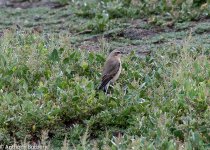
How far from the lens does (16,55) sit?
9.58 m

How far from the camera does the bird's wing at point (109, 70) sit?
8.73 m

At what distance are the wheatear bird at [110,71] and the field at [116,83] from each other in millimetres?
145

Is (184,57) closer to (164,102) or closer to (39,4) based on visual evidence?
(164,102)

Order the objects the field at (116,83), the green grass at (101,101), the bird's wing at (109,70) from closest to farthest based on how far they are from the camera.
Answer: the green grass at (101,101)
the field at (116,83)
the bird's wing at (109,70)

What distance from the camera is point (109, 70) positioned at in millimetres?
8836

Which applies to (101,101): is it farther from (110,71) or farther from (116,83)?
(110,71)

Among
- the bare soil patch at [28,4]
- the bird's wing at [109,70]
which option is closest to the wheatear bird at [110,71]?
the bird's wing at [109,70]

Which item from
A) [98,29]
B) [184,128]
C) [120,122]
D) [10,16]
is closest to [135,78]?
[120,122]

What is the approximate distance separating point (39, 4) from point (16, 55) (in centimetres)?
525

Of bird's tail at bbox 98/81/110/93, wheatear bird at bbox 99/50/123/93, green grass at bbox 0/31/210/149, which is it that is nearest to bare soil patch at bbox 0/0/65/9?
green grass at bbox 0/31/210/149

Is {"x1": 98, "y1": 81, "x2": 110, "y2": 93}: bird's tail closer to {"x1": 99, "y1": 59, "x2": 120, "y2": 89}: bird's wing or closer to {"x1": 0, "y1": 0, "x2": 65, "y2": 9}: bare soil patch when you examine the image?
{"x1": 99, "y1": 59, "x2": 120, "y2": 89}: bird's wing

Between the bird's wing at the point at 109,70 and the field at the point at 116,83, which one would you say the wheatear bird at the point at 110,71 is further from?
the field at the point at 116,83

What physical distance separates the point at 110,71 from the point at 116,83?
0.23 m

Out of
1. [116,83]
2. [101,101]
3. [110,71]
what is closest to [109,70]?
[110,71]
